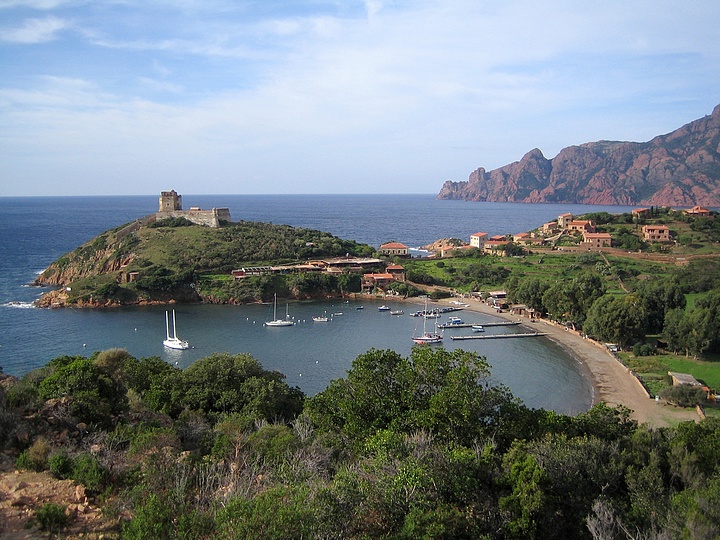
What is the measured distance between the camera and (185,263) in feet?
182

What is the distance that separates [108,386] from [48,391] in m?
1.48

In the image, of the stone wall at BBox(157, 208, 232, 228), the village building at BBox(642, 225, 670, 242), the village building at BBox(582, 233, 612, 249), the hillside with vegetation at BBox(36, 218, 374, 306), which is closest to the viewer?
the hillside with vegetation at BBox(36, 218, 374, 306)

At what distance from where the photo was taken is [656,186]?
653ft

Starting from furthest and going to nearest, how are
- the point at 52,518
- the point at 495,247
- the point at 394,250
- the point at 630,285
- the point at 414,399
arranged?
the point at 394,250
the point at 495,247
the point at 630,285
the point at 414,399
the point at 52,518

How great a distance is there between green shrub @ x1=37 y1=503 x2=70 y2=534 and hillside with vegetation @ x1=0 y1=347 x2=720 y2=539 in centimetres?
2

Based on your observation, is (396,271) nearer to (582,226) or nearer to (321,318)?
(321,318)

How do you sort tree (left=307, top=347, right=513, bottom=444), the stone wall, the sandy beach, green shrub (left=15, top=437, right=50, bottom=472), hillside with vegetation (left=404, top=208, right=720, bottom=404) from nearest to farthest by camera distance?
green shrub (left=15, top=437, right=50, bottom=472)
tree (left=307, top=347, right=513, bottom=444)
the sandy beach
hillside with vegetation (left=404, top=208, right=720, bottom=404)
the stone wall

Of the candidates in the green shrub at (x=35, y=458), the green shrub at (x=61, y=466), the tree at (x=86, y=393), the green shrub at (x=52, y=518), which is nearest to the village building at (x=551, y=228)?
the tree at (x=86, y=393)

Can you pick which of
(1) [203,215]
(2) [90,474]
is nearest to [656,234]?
(1) [203,215]

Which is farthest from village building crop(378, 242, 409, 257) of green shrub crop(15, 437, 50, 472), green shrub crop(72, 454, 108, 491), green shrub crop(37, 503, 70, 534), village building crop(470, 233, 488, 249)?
green shrub crop(37, 503, 70, 534)

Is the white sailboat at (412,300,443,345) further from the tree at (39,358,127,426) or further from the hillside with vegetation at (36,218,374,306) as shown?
the tree at (39,358,127,426)

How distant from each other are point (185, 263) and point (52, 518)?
49.2m

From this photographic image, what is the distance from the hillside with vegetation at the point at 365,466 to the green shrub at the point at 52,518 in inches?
0.8

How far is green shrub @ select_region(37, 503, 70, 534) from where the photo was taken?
8047 millimetres
